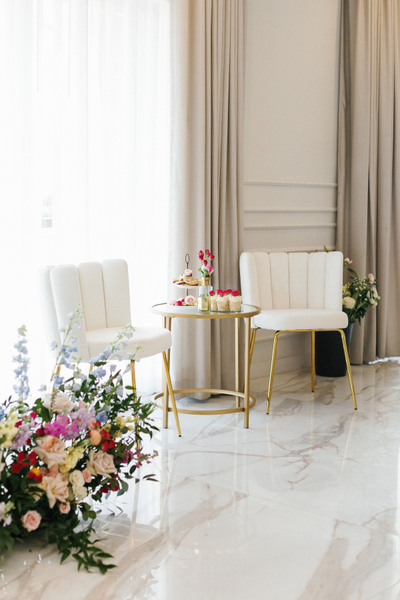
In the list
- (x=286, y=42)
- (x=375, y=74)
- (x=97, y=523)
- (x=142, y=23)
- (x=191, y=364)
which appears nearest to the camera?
(x=97, y=523)

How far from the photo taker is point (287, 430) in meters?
3.09

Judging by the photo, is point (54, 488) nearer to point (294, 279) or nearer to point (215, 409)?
point (215, 409)

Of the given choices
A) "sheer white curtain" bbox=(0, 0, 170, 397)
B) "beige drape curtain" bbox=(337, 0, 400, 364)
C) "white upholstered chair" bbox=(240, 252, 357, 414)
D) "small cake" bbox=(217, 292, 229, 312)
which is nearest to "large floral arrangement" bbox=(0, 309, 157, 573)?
"sheer white curtain" bbox=(0, 0, 170, 397)

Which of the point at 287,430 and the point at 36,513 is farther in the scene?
the point at 287,430

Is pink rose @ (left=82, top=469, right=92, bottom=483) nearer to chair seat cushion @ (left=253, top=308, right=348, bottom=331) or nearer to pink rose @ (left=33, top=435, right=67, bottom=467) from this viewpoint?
pink rose @ (left=33, top=435, right=67, bottom=467)

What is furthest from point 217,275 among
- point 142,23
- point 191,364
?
point 142,23

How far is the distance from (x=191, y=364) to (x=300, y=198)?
60.6 inches

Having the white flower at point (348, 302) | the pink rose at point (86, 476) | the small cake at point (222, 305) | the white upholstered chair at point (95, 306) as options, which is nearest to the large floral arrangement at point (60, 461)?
the pink rose at point (86, 476)

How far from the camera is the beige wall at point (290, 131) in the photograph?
4035mm

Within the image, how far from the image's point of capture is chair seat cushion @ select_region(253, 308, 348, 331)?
3406mm

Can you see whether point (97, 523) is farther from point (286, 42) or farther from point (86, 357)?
point (286, 42)

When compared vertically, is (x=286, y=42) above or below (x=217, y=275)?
above

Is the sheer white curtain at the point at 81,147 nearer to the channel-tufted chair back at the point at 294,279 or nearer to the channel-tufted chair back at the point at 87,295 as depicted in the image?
the channel-tufted chair back at the point at 87,295

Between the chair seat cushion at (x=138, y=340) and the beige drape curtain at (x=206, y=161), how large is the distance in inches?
23.2
